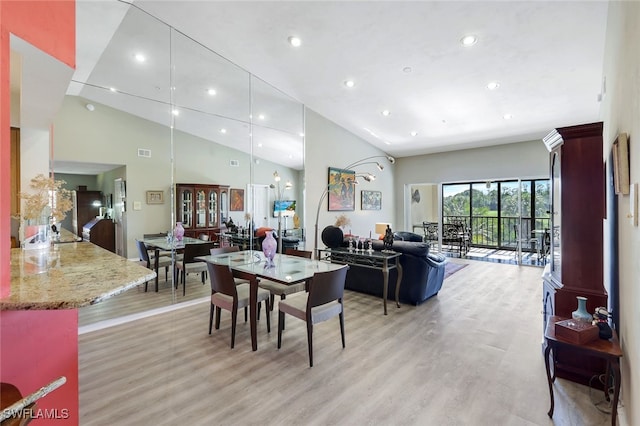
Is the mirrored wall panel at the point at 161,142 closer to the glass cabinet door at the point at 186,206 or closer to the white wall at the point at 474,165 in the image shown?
the glass cabinet door at the point at 186,206

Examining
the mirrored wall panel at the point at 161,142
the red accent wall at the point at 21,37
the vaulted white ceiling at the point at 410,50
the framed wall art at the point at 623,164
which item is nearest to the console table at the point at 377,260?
the mirrored wall panel at the point at 161,142

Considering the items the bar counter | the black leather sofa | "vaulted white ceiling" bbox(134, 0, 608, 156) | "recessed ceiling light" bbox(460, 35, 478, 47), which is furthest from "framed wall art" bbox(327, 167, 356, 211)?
the bar counter

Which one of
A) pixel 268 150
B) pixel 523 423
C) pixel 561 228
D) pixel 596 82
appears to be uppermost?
pixel 596 82

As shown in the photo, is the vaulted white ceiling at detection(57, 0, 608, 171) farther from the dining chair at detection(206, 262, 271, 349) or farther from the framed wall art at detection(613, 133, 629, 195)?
the dining chair at detection(206, 262, 271, 349)

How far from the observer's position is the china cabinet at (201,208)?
4105 millimetres

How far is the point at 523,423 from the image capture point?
1873mm

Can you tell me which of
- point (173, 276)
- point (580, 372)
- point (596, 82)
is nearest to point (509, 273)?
point (596, 82)

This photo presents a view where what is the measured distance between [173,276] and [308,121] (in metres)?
3.83

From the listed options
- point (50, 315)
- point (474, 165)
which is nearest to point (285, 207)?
point (50, 315)

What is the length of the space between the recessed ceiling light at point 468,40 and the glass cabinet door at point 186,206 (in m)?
3.92

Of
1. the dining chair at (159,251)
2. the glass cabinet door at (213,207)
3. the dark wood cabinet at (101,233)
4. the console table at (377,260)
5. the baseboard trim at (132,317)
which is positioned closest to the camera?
the baseboard trim at (132,317)

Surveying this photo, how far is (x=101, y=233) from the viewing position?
341cm

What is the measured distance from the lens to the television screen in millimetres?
5465

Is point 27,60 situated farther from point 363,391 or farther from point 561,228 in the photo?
point 561,228
